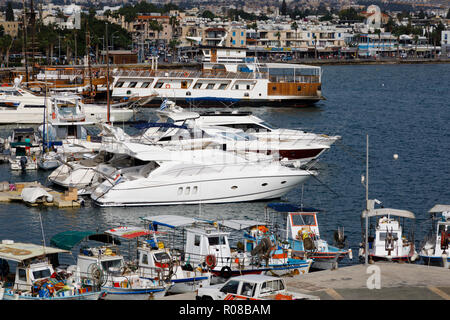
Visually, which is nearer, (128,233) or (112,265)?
(112,265)

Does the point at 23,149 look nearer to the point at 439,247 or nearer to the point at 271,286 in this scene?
the point at 439,247

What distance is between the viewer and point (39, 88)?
79.2 metres

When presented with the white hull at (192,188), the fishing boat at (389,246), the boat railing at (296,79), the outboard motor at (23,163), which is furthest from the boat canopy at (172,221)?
the boat railing at (296,79)

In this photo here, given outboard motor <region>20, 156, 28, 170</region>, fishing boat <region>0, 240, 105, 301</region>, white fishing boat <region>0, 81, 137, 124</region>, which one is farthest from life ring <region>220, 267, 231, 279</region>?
white fishing boat <region>0, 81, 137, 124</region>

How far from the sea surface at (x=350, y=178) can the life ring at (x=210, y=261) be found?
6043 mm

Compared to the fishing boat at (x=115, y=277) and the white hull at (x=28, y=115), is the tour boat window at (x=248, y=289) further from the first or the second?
the white hull at (x=28, y=115)

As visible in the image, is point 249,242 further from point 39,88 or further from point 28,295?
point 39,88

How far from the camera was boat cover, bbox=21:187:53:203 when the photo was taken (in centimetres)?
3662

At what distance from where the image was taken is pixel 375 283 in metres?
21.8

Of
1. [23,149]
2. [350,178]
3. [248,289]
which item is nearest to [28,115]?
[23,149]

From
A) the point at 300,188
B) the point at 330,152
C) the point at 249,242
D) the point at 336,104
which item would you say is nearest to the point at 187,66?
the point at 336,104

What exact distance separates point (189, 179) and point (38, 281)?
15.2 m

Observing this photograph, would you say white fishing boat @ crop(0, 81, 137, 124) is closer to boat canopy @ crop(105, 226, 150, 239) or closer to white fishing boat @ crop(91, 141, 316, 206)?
white fishing boat @ crop(91, 141, 316, 206)

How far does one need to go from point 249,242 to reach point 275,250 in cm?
142
